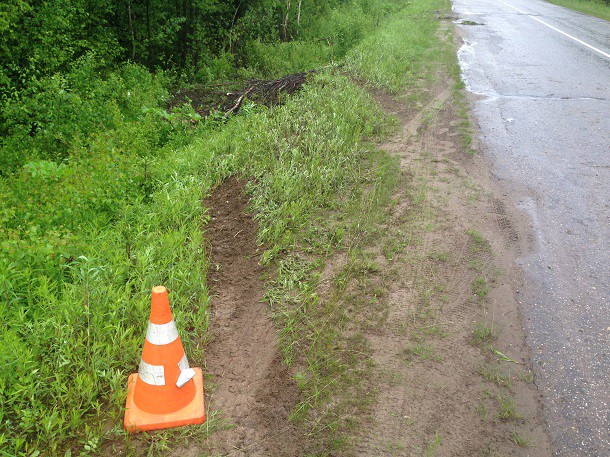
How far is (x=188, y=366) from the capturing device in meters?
3.20

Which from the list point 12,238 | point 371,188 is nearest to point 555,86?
point 371,188

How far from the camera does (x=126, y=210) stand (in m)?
5.02

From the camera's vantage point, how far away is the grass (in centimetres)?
1988

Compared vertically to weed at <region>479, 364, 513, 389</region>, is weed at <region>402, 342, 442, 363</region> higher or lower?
lower

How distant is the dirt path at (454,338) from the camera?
2869 millimetres

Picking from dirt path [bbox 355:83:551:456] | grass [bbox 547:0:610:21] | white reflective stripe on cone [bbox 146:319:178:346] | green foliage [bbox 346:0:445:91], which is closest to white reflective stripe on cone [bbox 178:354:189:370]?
white reflective stripe on cone [bbox 146:319:178:346]

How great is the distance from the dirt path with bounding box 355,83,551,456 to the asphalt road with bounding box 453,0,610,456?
0.52 feet

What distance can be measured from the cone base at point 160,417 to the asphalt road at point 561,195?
204cm

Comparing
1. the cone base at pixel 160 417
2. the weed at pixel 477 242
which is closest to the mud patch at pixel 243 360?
the cone base at pixel 160 417

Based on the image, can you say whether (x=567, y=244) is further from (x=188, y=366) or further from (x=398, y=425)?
(x=188, y=366)

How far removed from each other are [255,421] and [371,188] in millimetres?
3176

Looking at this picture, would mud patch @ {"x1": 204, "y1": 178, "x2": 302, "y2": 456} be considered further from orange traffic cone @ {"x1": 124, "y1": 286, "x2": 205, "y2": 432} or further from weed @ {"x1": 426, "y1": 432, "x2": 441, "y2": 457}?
weed @ {"x1": 426, "y1": 432, "x2": 441, "y2": 457}

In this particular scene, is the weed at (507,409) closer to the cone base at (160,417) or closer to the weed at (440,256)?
the weed at (440,256)

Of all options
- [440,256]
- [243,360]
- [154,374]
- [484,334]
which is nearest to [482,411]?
[484,334]
